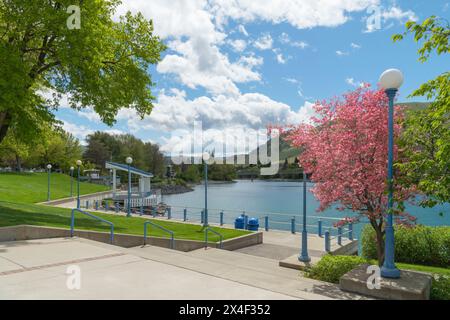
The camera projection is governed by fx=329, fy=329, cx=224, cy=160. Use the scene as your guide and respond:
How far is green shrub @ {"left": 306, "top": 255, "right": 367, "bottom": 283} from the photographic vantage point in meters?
7.21

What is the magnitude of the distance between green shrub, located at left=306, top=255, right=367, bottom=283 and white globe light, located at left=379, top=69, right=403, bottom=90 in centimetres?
385

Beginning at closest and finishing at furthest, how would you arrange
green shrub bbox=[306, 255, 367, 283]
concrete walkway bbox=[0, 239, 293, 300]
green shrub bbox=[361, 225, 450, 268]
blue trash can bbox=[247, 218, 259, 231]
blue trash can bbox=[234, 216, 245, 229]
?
concrete walkway bbox=[0, 239, 293, 300] < green shrub bbox=[306, 255, 367, 283] < green shrub bbox=[361, 225, 450, 268] < blue trash can bbox=[247, 218, 259, 231] < blue trash can bbox=[234, 216, 245, 229]

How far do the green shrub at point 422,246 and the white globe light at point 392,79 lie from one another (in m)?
5.71

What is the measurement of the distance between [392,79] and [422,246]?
6826 millimetres

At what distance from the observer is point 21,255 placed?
288 inches

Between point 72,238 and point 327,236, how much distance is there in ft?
30.8

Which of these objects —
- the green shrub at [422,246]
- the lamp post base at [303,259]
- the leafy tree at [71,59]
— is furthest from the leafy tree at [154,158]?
the lamp post base at [303,259]

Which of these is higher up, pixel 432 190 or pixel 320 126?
pixel 320 126

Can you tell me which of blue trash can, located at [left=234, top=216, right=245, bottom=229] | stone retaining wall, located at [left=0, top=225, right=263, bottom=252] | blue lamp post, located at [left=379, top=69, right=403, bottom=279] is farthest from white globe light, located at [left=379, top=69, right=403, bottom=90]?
blue trash can, located at [left=234, top=216, right=245, bottom=229]

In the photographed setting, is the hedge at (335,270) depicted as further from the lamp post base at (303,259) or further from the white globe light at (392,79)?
the white globe light at (392,79)

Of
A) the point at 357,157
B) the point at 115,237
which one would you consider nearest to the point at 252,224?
the point at 115,237

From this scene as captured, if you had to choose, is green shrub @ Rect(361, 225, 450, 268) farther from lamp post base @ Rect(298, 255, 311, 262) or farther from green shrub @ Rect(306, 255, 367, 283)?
green shrub @ Rect(306, 255, 367, 283)
